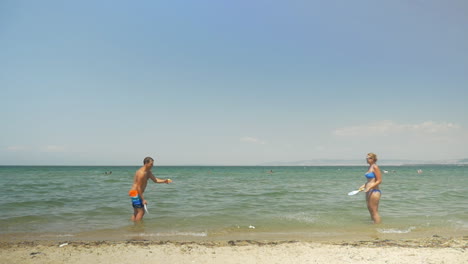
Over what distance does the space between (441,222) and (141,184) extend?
8.62 m

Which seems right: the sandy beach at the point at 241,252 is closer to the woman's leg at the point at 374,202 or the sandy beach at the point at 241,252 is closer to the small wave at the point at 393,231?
the small wave at the point at 393,231

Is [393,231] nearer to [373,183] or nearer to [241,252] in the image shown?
[373,183]

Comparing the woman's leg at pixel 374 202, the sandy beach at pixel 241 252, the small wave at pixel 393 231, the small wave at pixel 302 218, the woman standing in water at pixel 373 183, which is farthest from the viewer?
the small wave at pixel 302 218

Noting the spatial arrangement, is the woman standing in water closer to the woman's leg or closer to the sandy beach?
the woman's leg

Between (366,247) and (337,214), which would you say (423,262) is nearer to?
(366,247)

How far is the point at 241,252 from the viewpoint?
18.2ft

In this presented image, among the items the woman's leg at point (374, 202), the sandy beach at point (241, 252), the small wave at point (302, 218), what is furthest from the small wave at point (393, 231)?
the small wave at point (302, 218)

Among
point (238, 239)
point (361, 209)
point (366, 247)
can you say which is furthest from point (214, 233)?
point (361, 209)

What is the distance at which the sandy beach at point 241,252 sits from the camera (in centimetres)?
505

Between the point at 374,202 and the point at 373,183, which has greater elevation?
the point at 373,183

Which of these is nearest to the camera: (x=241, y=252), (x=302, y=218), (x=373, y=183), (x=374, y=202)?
(x=241, y=252)

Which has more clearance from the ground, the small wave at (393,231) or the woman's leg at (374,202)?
the woman's leg at (374,202)

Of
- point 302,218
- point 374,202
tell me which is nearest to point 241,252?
point 302,218

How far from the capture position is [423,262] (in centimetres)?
479
